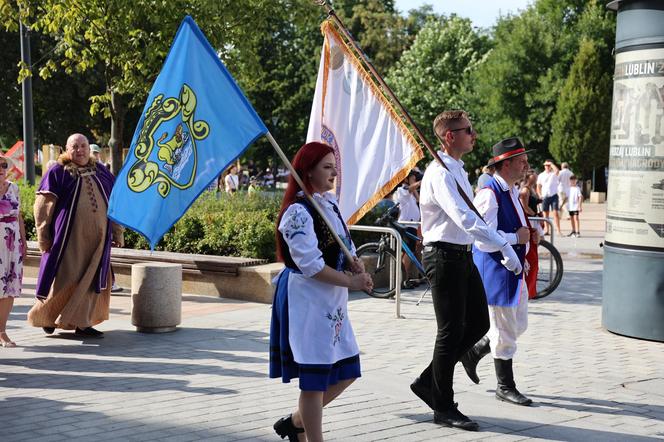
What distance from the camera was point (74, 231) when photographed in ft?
28.2

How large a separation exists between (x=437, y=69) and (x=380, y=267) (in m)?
45.6

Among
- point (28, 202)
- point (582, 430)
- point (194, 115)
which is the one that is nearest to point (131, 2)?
point (28, 202)

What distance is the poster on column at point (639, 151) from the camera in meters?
8.38

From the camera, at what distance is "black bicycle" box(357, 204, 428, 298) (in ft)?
37.4

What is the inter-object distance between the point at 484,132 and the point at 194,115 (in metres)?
48.2

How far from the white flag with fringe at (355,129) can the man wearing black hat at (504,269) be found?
1.86 m

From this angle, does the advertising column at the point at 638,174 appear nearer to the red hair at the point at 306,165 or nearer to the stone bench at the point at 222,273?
the stone bench at the point at 222,273

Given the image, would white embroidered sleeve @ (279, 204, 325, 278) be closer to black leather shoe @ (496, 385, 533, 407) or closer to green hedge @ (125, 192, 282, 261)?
black leather shoe @ (496, 385, 533, 407)

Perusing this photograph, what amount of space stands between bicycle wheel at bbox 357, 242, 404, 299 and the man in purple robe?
3.73m

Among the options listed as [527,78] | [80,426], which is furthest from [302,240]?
[527,78]

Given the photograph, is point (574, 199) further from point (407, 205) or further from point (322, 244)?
point (322, 244)

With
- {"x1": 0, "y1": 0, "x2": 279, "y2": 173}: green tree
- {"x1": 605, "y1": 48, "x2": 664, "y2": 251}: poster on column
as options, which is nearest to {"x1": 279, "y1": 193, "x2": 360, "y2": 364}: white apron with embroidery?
{"x1": 605, "y1": 48, "x2": 664, "y2": 251}: poster on column

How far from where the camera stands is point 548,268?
11961mm

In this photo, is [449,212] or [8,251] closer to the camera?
[449,212]
